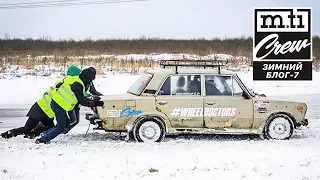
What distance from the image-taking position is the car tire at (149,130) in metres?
10.3

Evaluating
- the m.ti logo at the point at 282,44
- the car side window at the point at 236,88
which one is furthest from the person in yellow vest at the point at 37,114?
the m.ti logo at the point at 282,44

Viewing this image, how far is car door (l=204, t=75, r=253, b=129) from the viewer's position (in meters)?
10.5

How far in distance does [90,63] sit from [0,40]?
25.6m

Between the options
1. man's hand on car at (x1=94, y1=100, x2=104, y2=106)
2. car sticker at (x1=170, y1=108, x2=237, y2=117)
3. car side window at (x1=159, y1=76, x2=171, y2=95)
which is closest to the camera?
man's hand on car at (x1=94, y1=100, x2=104, y2=106)

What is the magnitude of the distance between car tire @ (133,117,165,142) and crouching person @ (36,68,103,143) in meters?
1.03

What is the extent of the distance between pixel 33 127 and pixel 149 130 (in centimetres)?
237

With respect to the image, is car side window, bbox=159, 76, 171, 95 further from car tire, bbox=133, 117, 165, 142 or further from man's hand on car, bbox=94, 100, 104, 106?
man's hand on car, bbox=94, 100, 104, 106

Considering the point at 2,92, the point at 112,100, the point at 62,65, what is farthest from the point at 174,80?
the point at 62,65

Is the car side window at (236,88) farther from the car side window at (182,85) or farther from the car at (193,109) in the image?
the car side window at (182,85)

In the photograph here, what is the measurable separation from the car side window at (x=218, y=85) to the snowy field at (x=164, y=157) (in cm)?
101

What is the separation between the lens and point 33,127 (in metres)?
10.5

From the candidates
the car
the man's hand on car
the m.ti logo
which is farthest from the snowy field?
the m.ti logo

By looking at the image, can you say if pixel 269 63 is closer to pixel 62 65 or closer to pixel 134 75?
pixel 134 75

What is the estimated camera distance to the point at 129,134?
1050 cm
